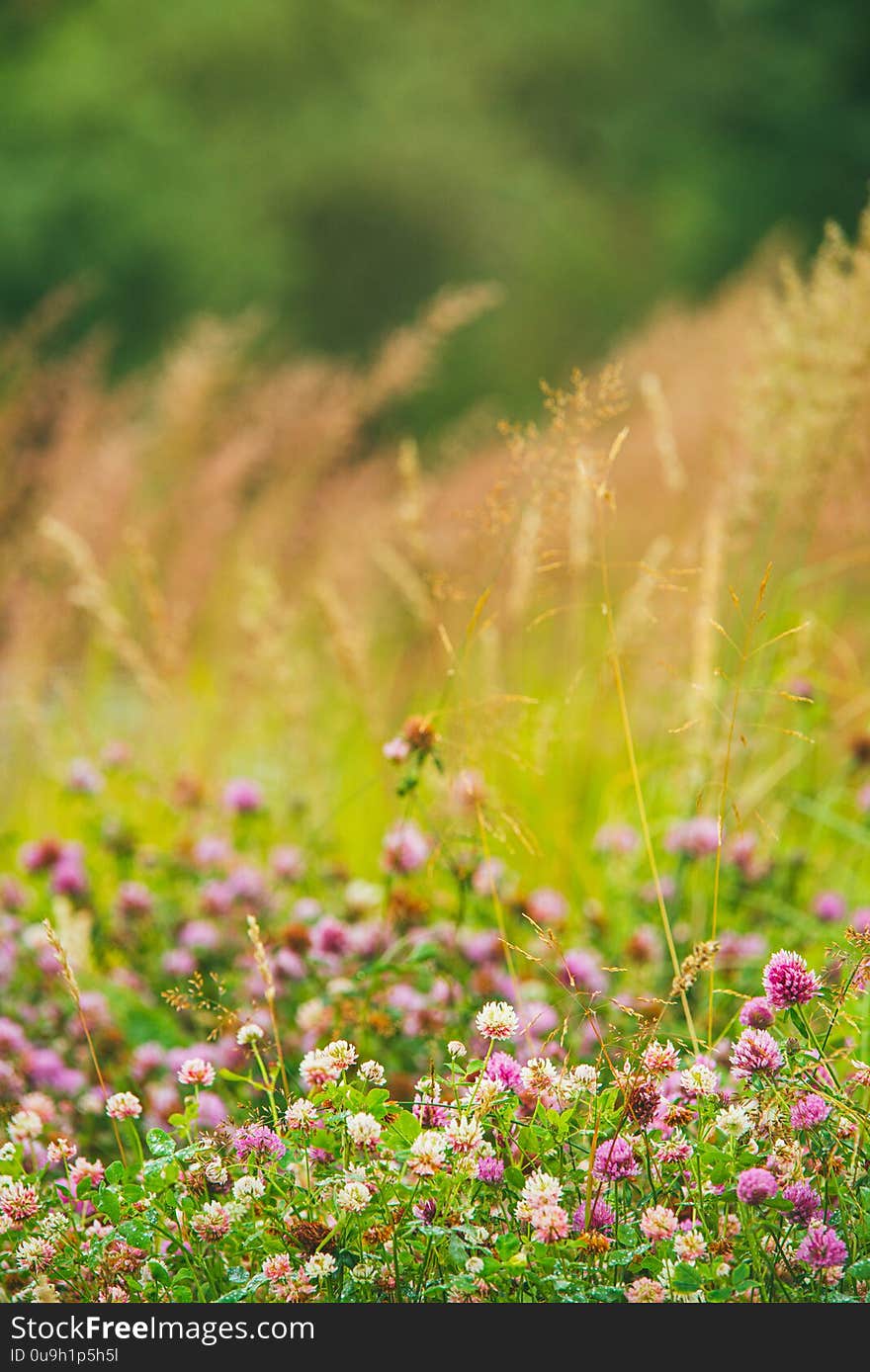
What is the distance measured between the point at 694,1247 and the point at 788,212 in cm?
624

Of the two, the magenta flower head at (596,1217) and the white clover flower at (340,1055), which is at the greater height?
the white clover flower at (340,1055)

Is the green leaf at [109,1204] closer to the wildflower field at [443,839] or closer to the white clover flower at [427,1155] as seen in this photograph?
the wildflower field at [443,839]

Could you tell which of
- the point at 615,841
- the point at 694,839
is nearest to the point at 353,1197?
the point at 694,839

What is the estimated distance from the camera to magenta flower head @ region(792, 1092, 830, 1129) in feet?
2.83

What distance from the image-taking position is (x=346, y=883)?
1.81m

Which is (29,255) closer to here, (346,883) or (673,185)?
(673,185)

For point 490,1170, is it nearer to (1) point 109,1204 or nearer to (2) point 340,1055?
(2) point 340,1055

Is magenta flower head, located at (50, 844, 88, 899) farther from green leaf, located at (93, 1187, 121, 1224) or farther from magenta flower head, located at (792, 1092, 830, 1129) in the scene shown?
magenta flower head, located at (792, 1092, 830, 1129)

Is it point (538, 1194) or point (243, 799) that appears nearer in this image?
point (538, 1194)

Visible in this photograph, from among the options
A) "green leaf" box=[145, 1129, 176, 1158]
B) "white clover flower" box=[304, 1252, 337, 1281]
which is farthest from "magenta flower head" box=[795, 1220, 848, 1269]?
"green leaf" box=[145, 1129, 176, 1158]

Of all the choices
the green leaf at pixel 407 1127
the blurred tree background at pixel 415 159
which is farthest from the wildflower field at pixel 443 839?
the blurred tree background at pixel 415 159

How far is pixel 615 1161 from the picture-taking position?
884mm

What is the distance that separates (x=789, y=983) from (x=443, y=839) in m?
0.44

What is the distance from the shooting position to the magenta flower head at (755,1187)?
31.8 inches
